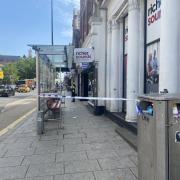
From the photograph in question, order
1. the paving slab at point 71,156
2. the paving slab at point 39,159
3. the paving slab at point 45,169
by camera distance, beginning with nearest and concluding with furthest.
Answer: the paving slab at point 45,169 → the paving slab at point 39,159 → the paving slab at point 71,156

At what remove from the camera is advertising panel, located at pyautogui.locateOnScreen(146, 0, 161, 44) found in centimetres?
904

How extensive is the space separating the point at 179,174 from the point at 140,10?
763 centimetres

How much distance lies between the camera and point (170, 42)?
6.94m

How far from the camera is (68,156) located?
24.2 ft

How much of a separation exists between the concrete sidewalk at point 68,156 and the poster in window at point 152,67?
1.67 m

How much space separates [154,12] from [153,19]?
0.64 feet

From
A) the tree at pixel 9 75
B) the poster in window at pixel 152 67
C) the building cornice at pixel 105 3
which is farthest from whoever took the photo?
the tree at pixel 9 75

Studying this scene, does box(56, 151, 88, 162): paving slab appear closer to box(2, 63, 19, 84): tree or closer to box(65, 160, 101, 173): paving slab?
box(65, 160, 101, 173): paving slab

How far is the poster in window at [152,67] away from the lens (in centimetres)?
914

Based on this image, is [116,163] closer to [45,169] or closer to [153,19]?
[45,169]

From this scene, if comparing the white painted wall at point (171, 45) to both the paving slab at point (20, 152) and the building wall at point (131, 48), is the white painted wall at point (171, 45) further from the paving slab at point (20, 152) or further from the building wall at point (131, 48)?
the paving slab at point (20, 152)

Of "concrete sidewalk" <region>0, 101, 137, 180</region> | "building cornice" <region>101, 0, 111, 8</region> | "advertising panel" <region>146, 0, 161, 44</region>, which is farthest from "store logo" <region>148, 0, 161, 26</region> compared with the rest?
"building cornice" <region>101, 0, 111, 8</region>

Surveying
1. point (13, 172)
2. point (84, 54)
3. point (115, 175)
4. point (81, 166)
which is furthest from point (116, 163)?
point (84, 54)

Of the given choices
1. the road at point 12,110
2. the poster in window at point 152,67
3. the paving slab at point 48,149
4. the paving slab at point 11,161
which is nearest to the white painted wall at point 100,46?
the road at point 12,110
